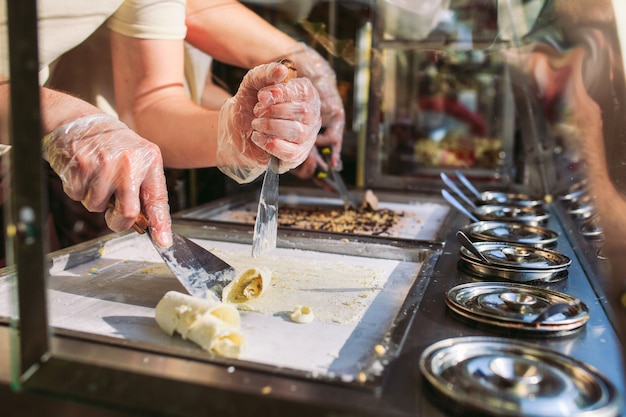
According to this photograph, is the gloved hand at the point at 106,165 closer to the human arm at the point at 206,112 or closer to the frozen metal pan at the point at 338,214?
the human arm at the point at 206,112

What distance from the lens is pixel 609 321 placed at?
1.12 meters

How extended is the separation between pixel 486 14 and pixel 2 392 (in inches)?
84.0

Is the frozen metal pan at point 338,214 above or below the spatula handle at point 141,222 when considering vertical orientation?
below

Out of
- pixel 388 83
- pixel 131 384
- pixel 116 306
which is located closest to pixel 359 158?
pixel 388 83

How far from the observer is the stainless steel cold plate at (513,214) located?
195cm

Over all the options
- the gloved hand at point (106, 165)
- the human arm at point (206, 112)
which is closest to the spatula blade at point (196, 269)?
the gloved hand at point (106, 165)

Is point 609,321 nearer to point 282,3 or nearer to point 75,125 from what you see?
point 75,125

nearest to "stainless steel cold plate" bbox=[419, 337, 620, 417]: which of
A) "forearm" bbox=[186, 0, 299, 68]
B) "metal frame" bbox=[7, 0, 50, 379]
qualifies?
"metal frame" bbox=[7, 0, 50, 379]

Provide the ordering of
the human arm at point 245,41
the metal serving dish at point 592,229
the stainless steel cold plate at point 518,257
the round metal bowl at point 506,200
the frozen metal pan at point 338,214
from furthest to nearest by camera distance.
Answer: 1. the round metal bowl at point 506,200
2. the frozen metal pan at point 338,214
3. the human arm at point 245,41
4. the metal serving dish at point 592,229
5. the stainless steel cold plate at point 518,257

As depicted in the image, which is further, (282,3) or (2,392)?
(282,3)

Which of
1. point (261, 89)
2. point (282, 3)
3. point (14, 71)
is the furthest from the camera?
point (282, 3)

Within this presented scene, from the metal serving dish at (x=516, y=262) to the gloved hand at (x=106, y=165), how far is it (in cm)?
83

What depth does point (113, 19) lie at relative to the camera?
1.66 metres

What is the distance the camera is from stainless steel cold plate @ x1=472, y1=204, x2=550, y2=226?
1.95 m
